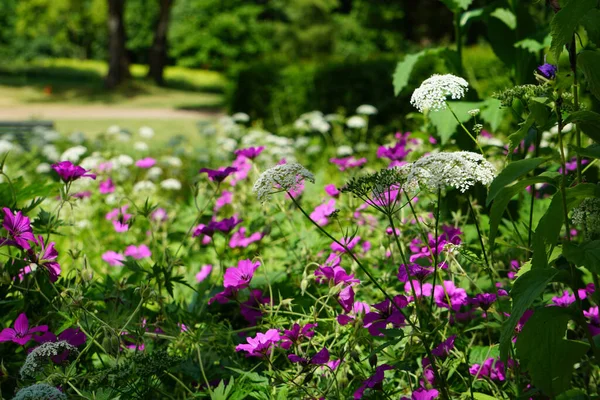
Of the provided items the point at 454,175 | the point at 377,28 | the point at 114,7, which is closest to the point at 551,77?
the point at 454,175

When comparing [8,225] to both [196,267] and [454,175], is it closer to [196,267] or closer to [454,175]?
[454,175]

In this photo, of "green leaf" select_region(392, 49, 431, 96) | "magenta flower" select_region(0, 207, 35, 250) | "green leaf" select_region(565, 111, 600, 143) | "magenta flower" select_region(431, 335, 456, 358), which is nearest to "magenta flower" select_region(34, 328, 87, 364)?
"magenta flower" select_region(0, 207, 35, 250)

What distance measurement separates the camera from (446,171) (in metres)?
1.31

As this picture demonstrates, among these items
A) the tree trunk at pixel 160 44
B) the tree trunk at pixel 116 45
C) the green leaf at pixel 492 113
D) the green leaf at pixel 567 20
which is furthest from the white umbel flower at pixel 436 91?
the tree trunk at pixel 160 44

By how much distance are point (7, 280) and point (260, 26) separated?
108 ft

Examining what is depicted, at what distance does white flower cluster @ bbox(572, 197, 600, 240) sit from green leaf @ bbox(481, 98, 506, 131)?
123 cm

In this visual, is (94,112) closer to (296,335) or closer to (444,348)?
(296,335)

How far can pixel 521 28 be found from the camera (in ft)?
9.64

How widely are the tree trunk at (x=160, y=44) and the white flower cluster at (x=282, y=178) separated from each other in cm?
2516

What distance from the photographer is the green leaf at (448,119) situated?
8.32 ft

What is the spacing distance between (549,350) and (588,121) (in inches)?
17.4

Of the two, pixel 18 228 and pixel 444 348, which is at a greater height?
pixel 18 228

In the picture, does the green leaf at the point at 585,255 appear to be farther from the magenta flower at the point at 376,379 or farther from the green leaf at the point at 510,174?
the magenta flower at the point at 376,379

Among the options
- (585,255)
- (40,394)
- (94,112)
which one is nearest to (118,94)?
(94,112)
